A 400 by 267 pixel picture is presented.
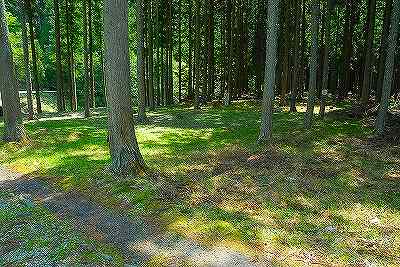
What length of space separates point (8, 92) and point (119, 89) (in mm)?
6816

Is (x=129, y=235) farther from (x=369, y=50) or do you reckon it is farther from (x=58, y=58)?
(x=58, y=58)

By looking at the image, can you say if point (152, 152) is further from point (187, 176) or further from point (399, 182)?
point (399, 182)

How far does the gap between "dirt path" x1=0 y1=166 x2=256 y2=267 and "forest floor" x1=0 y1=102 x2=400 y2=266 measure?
249 mm

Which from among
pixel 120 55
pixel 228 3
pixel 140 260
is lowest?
pixel 140 260

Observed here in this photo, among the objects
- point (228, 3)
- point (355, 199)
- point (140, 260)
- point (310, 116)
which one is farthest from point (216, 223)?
point (228, 3)

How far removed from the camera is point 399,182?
37.1 ft

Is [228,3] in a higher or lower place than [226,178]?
higher

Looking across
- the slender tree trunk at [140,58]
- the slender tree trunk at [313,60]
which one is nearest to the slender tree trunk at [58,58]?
the slender tree trunk at [140,58]

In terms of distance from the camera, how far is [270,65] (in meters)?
14.6

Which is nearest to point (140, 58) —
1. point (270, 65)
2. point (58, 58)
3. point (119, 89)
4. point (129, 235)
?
point (270, 65)

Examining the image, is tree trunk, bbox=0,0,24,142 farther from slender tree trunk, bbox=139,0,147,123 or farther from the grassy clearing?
slender tree trunk, bbox=139,0,147,123

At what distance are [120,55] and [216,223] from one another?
5248 mm

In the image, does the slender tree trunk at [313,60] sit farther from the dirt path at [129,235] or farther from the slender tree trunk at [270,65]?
the dirt path at [129,235]

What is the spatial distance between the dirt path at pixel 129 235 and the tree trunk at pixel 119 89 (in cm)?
168
